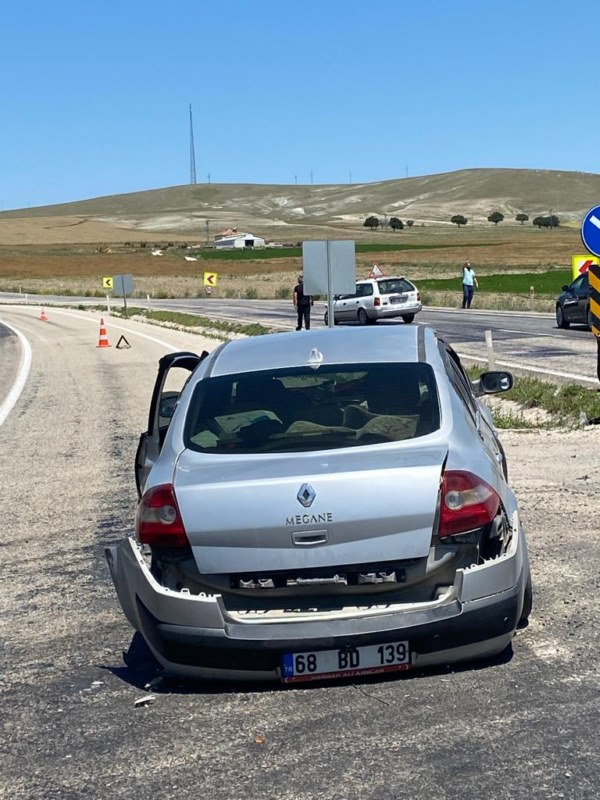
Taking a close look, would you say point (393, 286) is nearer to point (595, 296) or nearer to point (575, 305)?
point (575, 305)

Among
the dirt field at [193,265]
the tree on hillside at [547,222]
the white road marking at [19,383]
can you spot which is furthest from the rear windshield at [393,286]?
the tree on hillside at [547,222]

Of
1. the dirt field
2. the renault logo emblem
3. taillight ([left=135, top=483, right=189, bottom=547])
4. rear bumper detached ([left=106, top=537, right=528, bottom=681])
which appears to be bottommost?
the dirt field

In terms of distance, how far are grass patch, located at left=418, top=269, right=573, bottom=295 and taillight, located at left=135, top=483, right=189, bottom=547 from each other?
145 ft

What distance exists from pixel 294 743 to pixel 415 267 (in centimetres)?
8389

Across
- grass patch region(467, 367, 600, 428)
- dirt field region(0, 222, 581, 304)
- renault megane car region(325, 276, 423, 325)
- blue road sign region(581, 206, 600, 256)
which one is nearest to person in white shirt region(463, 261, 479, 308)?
renault megane car region(325, 276, 423, 325)

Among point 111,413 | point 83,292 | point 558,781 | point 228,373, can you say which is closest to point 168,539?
point 228,373

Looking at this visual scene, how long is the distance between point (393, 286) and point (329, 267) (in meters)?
17.4

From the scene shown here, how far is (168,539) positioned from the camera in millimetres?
4680

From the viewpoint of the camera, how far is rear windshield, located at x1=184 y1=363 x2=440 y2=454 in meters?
5.18

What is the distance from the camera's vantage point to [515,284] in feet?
184

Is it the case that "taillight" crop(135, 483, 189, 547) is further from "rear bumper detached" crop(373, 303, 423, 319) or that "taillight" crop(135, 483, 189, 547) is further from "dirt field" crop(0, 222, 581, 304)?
"dirt field" crop(0, 222, 581, 304)

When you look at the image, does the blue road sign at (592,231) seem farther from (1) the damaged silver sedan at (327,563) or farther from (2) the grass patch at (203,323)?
(2) the grass patch at (203,323)

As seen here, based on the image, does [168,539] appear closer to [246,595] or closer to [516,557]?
[246,595]

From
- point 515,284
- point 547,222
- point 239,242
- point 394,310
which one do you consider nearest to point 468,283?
point 394,310
